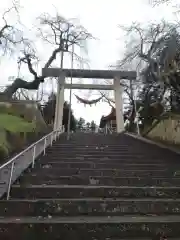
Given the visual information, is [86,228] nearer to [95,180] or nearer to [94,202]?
[94,202]

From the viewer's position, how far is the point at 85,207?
4.71m

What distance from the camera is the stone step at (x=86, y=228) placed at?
3941mm

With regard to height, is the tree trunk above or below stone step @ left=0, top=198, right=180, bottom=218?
above

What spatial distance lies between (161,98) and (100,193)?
9.75 metres

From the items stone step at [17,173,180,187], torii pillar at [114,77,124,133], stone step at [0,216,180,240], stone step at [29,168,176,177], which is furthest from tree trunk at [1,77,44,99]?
stone step at [0,216,180,240]

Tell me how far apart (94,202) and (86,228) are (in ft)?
2.44

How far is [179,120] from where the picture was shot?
11.2 metres

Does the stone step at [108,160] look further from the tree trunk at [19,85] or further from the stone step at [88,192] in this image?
the tree trunk at [19,85]

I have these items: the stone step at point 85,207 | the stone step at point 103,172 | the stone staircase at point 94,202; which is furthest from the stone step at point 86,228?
the stone step at point 103,172

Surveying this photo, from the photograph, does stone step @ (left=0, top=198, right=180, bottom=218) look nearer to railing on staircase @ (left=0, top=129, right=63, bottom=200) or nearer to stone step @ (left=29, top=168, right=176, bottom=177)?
railing on staircase @ (left=0, top=129, right=63, bottom=200)

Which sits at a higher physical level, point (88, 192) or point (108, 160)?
point (108, 160)

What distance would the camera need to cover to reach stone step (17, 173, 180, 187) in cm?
596

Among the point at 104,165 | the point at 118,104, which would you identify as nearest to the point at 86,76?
the point at 118,104

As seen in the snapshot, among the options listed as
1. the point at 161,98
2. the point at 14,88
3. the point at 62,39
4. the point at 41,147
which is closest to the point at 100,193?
the point at 41,147
